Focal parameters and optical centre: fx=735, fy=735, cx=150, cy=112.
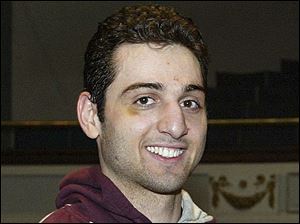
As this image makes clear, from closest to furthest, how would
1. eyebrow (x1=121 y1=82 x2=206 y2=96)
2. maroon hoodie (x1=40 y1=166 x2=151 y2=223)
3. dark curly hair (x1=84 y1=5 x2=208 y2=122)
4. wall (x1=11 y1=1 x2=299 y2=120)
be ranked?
maroon hoodie (x1=40 y1=166 x2=151 y2=223)
eyebrow (x1=121 y1=82 x2=206 y2=96)
dark curly hair (x1=84 y1=5 x2=208 y2=122)
wall (x1=11 y1=1 x2=299 y2=120)

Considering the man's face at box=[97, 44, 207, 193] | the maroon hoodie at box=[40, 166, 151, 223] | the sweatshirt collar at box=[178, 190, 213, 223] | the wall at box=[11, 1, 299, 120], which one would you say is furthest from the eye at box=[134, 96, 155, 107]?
the wall at box=[11, 1, 299, 120]

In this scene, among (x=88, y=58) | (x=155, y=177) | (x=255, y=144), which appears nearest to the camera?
(x=155, y=177)

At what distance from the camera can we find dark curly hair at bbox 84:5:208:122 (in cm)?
139

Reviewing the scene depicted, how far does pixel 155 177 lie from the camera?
125 cm

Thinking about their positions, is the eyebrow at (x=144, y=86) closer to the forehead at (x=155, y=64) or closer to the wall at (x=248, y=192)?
the forehead at (x=155, y=64)

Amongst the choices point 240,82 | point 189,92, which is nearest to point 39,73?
point 240,82

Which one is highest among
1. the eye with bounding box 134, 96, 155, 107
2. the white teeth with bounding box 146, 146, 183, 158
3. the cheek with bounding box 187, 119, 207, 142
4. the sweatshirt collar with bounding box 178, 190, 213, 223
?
the eye with bounding box 134, 96, 155, 107

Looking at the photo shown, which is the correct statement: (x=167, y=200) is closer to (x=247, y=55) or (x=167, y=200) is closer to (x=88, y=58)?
(x=88, y=58)

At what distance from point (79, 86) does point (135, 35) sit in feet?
10.2

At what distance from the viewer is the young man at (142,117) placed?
3.99 feet

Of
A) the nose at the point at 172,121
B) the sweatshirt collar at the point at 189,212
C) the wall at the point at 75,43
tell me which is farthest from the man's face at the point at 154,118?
the wall at the point at 75,43

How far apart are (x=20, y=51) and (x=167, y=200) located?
319 cm

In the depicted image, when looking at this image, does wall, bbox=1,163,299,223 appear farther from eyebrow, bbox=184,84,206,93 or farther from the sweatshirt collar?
eyebrow, bbox=184,84,206,93

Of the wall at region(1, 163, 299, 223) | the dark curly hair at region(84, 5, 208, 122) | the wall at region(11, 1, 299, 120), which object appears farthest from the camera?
the wall at region(11, 1, 299, 120)
